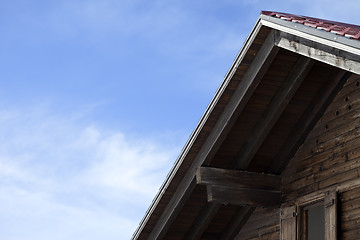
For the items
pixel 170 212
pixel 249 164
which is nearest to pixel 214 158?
pixel 249 164

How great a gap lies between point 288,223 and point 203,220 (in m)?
1.63

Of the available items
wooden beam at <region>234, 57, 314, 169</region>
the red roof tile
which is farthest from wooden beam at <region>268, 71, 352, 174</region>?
the red roof tile

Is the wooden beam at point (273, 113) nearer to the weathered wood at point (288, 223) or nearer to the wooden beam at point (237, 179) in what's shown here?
the wooden beam at point (237, 179)

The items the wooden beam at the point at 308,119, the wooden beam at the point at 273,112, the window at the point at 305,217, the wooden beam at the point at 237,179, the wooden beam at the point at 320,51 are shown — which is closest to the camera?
the wooden beam at the point at 320,51

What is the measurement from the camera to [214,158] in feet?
30.7

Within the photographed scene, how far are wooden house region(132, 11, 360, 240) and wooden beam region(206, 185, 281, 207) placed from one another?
13 mm

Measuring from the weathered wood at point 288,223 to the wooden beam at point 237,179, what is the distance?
41 cm

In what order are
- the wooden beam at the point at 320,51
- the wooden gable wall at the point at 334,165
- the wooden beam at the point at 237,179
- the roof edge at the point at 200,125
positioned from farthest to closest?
the wooden beam at the point at 237,179, the wooden gable wall at the point at 334,165, the roof edge at the point at 200,125, the wooden beam at the point at 320,51

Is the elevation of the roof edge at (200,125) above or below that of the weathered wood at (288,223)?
above

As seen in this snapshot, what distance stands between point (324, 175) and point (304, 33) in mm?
2415

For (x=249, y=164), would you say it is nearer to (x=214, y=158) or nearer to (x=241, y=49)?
(x=214, y=158)

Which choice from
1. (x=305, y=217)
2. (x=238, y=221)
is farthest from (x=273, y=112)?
(x=238, y=221)

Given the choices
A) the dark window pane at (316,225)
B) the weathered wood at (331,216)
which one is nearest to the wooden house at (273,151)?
the weathered wood at (331,216)

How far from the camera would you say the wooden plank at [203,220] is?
1002 centimetres
